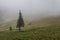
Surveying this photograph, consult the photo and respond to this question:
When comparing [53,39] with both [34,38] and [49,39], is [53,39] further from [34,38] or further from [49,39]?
[34,38]

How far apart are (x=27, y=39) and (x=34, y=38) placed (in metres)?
2.22

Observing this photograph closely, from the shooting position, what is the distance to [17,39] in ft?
173

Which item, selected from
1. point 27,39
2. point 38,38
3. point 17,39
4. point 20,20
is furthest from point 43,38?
point 20,20

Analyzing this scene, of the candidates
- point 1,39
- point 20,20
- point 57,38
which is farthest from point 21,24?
point 57,38

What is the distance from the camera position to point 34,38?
171ft

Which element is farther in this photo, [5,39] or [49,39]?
[5,39]

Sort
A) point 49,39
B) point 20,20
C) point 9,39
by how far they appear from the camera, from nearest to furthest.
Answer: point 49,39 → point 9,39 → point 20,20

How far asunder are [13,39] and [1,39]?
4.84 meters

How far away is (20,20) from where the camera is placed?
3509 inches

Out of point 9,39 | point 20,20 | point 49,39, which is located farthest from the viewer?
point 20,20

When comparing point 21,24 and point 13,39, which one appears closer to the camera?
point 13,39

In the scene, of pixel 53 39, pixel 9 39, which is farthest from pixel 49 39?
pixel 9 39

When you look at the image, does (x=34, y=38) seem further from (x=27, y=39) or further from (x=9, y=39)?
(x=9, y=39)

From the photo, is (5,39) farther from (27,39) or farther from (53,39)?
(53,39)
